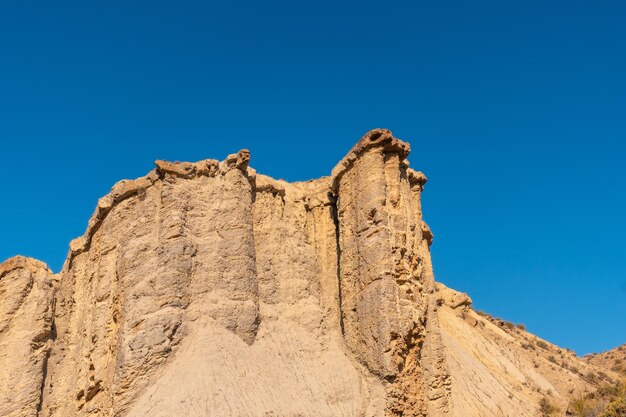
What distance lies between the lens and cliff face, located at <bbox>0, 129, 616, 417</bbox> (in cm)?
1791

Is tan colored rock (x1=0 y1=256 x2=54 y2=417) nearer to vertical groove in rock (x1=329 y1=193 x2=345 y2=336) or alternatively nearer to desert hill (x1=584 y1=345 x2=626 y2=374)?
vertical groove in rock (x1=329 y1=193 x2=345 y2=336)

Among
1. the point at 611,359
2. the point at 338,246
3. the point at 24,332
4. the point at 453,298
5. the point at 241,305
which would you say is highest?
the point at 453,298

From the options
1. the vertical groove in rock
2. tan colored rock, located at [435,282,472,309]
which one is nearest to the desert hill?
tan colored rock, located at [435,282,472,309]

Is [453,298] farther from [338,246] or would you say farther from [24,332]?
[24,332]

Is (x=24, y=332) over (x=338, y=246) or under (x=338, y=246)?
under

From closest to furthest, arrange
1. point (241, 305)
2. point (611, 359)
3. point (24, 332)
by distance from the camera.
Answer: point (241, 305), point (24, 332), point (611, 359)

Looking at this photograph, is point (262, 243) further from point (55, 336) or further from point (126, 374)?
point (55, 336)

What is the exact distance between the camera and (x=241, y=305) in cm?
1945

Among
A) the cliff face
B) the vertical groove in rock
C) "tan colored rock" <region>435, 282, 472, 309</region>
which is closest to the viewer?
the cliff face

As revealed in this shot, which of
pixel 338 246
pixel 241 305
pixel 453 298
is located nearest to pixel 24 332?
pixel 241 305

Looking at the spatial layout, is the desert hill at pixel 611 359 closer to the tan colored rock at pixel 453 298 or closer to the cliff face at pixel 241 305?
the tan colored rock at pixel 453 298

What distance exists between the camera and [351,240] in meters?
21.4

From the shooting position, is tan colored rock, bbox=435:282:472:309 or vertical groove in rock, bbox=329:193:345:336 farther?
tan colored rock, bbox=435:282:472:309

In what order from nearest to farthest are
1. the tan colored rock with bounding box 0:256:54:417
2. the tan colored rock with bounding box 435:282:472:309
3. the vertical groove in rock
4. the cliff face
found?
the cliff face
the vertical groove in rock
the tan colored rock with bounding box 0:256:54:417
the tan colored rock with bounding box 435:282:472:309
